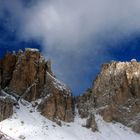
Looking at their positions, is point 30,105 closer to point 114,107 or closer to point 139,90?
point 114,107

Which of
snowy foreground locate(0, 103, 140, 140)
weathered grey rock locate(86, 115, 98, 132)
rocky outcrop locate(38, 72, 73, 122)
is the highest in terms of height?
rocky outcrop locate(38, 72, 73, 122)

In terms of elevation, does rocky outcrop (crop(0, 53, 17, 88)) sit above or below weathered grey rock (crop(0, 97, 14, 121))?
above

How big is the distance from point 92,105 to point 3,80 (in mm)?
27713

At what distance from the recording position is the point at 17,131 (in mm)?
93438

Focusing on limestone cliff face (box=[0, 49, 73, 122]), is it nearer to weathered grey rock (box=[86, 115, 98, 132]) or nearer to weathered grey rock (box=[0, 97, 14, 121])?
weathered grey rock (box=[86, 115, 98, 132])

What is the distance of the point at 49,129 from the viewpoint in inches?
3930

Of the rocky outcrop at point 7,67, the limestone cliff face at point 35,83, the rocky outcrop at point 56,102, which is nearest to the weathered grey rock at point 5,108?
the limestone cliff face at point 35,83

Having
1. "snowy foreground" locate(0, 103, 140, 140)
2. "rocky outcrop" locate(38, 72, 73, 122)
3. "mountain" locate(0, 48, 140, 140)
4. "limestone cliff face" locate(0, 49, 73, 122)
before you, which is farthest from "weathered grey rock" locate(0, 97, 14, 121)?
"rocky outcrop" locate(38, 72, 73, 122)

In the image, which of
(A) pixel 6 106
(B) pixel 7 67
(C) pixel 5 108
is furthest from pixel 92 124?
(B) pixel 7 67

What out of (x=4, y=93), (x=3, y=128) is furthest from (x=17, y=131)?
(x=4, y=93)

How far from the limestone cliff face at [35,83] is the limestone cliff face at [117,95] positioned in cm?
847

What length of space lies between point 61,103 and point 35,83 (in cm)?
890

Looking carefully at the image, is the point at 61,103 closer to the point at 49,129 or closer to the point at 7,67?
the point at 49,129

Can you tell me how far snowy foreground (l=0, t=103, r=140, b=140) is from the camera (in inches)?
3688
